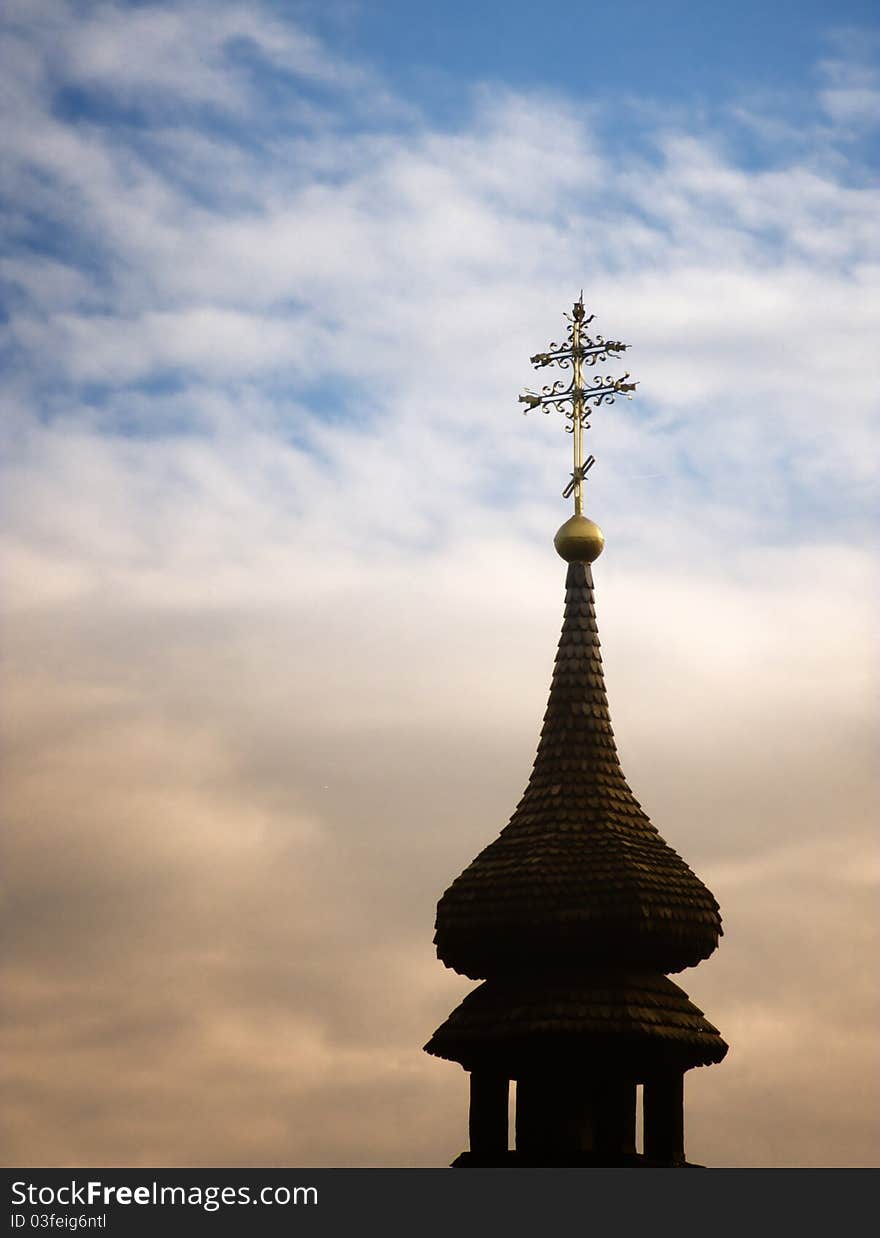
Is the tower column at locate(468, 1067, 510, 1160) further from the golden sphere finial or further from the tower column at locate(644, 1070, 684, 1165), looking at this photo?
the golden sphere finial

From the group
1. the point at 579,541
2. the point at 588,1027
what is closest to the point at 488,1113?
the point at 588,1027

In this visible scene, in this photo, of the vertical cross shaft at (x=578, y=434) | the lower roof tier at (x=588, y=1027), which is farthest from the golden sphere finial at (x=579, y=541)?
the lower roof tier at (x=588, y=1027)

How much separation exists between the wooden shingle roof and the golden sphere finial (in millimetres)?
2363

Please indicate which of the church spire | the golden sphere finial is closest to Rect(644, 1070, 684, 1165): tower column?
the church spire

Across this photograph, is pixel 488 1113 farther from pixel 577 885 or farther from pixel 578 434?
pixel 578 434

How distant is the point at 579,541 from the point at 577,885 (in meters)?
6.16

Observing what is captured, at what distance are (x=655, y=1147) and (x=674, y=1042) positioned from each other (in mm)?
1621

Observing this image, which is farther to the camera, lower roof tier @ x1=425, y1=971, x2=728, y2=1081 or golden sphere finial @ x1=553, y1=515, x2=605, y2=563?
golden sphere finial @ x1=553, y1=515, x2=605, y2=563

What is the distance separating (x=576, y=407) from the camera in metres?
46.6

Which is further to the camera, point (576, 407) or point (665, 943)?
point (576, 407)

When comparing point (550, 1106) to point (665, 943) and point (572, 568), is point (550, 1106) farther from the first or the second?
point (572, 568)

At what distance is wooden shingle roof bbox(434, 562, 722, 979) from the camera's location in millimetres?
42312

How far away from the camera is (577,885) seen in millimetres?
→ 42500
